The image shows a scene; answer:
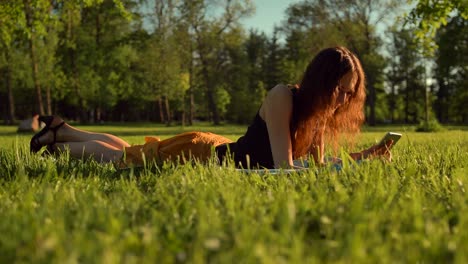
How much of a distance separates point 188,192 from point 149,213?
38cm

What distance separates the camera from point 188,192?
7.27ft

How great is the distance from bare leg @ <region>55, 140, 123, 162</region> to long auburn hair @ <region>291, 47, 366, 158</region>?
6.44ft

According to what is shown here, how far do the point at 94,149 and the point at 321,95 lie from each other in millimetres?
2585

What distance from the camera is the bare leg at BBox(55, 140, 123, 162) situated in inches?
190

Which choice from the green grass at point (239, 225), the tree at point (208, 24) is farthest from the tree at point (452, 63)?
the green grass at point (239, 225)

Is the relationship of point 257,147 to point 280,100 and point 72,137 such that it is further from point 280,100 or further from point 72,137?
point 72,137

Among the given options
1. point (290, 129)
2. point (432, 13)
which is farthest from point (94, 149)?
point (432, 13)

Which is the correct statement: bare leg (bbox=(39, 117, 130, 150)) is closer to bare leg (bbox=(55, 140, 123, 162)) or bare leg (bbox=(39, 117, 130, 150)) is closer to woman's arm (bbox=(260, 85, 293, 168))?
bare leg (bbox=(55, 140, 123, 162))

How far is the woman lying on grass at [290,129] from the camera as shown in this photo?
149 inches

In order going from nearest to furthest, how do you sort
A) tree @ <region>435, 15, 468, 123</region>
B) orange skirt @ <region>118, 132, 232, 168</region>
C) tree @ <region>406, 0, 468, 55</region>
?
orange skirt @ <region>118, 132, 232, 168</region> < tree @ <region>406, 0, 468, 55</region> < tree @ <region>435, 15, 468, 123</region>

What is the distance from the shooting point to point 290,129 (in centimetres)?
402

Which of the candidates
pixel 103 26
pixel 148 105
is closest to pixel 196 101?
pixel 148 105

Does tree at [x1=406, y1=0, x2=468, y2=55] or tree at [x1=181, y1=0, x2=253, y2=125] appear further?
Answer: tree at [x1=181, y1=0, x2=253, y2=125]

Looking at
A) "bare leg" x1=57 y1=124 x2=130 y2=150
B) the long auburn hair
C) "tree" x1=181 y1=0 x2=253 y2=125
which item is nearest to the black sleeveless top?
the long auburn hair
